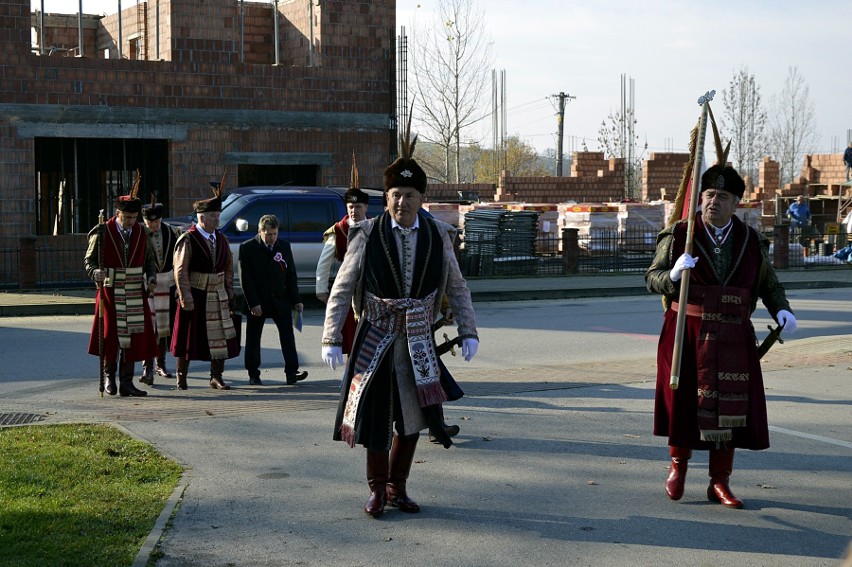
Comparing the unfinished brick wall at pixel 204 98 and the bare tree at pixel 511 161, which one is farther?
the bare tree at pixel 511 161

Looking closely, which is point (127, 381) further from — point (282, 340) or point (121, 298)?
point (282, 340)

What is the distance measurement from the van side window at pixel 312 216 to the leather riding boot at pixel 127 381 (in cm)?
825

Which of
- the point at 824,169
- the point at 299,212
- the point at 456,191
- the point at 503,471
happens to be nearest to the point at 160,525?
the point at 503,471

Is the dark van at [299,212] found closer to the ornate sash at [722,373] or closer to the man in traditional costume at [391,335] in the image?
the man in traditional costume at [391,335]

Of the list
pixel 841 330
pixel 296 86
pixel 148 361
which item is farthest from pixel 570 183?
pixel 148 361

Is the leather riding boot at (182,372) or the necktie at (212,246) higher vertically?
the necktie at (212,246)

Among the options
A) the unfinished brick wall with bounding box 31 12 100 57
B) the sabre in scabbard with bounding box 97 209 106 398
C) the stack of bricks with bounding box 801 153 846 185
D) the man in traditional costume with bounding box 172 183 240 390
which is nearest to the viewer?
the sabre in scabbard with bounding box 97 209 106 398

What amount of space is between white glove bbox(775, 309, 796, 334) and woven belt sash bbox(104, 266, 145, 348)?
631 cm

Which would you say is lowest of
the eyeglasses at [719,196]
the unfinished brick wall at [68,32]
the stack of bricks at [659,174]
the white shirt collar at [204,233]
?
the white shirt collar at [204,233]

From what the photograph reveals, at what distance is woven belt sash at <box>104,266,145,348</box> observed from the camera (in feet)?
36.3

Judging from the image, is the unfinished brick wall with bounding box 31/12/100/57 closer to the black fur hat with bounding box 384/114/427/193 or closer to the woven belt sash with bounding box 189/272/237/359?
the woven belt sash with bounding box 189/272/237/359

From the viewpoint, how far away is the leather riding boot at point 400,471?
6.78 m

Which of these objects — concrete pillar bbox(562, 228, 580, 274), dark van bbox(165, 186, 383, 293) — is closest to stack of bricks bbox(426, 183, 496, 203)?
concrete pillar bbox(562, 228, 580, 274)

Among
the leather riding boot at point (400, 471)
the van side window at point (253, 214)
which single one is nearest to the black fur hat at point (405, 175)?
the leather riding boot at point (400, 471)
